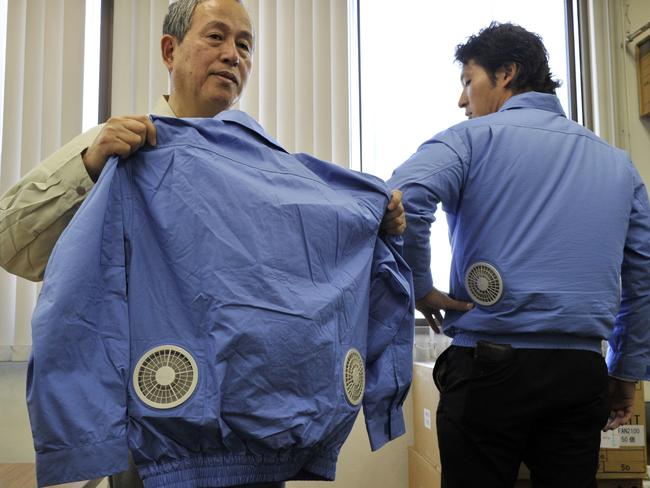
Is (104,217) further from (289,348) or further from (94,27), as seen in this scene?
(94,27)

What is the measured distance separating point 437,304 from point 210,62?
2.37 ft

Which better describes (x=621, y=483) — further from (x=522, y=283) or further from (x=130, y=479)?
Answer: (x=130, y=479)

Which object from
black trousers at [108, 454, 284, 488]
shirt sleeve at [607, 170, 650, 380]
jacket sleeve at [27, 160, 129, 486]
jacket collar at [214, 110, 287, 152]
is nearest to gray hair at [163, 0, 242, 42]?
jacket collar at [214, 110, 287, 152]

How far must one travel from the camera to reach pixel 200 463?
0.79 metres

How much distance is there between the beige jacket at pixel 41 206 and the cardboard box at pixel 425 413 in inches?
66.3

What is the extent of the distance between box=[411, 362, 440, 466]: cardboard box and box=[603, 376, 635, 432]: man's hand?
0.72m

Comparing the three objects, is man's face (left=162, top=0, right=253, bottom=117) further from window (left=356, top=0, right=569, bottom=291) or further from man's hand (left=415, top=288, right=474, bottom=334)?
window (left=356, top=0, right=569, bottom=291)

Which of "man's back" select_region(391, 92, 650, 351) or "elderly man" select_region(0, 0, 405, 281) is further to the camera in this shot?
"man's back" select_region(391, 92, 650, 351)

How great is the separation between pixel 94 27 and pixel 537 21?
213 cm

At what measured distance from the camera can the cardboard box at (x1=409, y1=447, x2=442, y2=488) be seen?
232 centimetres

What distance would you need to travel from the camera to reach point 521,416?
1281mm

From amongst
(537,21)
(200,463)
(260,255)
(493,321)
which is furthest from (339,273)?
(537,21)

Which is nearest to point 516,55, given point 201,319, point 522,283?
point 522,283

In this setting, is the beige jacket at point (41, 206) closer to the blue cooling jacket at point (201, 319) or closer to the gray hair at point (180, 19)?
the blue cooling jacket at point (201, 319)
